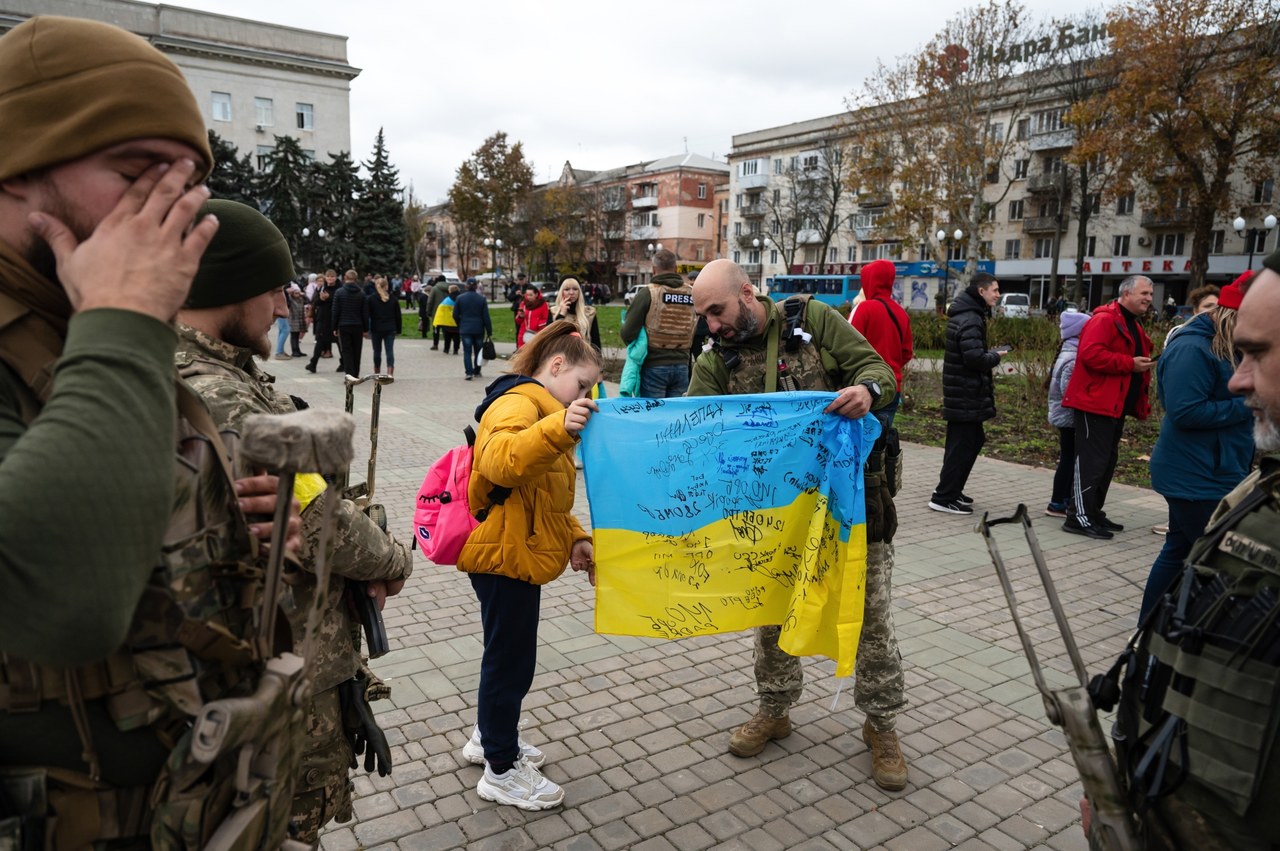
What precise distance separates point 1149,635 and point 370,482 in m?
2.16

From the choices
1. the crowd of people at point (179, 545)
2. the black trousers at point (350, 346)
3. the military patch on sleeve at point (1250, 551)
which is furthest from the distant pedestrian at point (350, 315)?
the military patch on sleeve at point (1250, 551)

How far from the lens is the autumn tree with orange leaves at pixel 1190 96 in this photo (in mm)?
33812

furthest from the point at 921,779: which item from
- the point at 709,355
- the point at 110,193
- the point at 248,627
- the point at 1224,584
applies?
the point at 110,193

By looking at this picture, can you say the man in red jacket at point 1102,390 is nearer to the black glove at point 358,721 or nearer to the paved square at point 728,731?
the paved square at point 728,731

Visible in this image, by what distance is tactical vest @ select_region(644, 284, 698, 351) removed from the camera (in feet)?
26.8

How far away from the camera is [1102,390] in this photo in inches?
295

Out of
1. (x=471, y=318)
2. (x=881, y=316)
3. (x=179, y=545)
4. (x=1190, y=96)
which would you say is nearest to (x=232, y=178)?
(x=471, y=318)

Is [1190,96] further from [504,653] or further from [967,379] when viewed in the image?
[504,653]

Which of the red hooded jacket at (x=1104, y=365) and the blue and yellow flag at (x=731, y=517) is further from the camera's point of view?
the red hooded jacket at (x=1104, y=365)

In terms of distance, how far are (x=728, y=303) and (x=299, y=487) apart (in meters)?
2.30

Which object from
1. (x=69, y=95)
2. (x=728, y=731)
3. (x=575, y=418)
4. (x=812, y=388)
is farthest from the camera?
(x=728, y=731)

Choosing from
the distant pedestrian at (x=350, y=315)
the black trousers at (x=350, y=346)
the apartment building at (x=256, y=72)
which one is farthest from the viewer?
the apartment building at (x=256, y=72)

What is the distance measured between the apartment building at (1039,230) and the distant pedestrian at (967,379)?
107 ft

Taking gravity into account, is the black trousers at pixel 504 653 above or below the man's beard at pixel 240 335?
below
